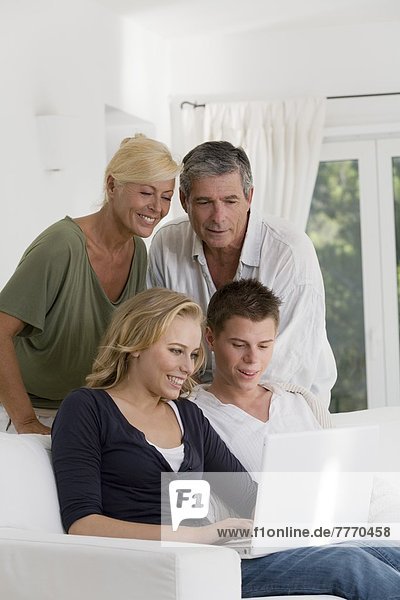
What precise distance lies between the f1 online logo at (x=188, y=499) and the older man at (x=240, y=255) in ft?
1.92

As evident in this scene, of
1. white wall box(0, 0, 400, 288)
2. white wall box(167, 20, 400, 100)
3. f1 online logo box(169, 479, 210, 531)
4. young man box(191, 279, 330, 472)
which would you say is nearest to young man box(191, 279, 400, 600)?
young man box(191, 279, 330, 472)

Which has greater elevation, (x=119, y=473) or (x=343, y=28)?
(x=343, y=28)

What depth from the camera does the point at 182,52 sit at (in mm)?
6270

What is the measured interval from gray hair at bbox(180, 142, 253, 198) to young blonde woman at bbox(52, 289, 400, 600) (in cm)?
43

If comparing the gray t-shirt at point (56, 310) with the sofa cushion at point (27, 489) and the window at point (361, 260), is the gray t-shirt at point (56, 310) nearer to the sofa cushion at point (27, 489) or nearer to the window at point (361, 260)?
the sofa cushion at point (27, 489)

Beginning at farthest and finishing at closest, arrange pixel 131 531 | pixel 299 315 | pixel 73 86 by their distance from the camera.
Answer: pixel 73 86 < pixel 299 315 < pixel 131 531

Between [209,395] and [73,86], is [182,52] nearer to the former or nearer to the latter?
[73,86]

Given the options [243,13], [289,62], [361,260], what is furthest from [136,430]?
[289,62]

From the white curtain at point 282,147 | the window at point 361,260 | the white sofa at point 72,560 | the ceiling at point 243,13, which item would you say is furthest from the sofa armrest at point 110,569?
the window at point 361,260

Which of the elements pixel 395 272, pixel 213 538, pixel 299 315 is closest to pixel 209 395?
pixel 299 315

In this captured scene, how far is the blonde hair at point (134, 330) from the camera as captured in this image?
2486 mm

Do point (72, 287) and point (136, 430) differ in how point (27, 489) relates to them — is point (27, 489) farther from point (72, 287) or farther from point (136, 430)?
point (72, 287)

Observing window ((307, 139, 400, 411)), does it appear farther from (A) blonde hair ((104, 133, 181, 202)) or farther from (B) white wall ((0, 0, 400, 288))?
(A) blonde hair ((104, 133, 181, 202))

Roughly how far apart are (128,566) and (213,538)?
312 mm
